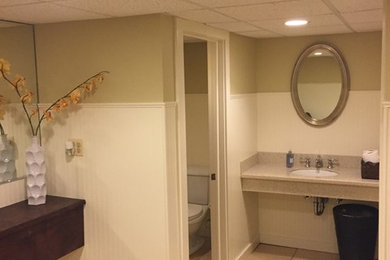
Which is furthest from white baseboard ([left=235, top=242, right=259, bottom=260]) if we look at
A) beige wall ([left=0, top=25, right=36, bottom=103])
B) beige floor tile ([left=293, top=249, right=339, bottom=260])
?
beige wall ([left=0, top=25, right=36, bottom=103])

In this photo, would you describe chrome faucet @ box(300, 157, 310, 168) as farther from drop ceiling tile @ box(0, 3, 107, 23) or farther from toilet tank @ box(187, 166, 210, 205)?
drop ceiling tile @ box(0, 3, 107, 23)

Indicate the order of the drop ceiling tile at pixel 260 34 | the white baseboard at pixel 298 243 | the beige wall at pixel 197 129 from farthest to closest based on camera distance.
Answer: the beige wall at pixel 197 129
the white baseboard at pixel 298 243
the drop ceiling tile at pixel 260 34

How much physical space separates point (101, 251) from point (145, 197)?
550 mm

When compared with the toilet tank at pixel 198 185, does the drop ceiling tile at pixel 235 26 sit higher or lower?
higher

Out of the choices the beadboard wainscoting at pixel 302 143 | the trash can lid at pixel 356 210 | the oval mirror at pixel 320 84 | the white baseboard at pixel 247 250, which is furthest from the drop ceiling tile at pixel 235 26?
the white baseboard at pixel 247 250

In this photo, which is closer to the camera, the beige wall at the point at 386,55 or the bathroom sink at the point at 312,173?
the beige wall at the point at 386,55

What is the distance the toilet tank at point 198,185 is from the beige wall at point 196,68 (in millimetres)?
777

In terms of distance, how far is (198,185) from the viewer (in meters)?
4.25

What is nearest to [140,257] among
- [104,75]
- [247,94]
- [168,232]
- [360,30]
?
[168,232]

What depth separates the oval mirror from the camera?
13.1 feet

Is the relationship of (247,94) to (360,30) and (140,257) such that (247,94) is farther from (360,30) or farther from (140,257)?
(140,257)

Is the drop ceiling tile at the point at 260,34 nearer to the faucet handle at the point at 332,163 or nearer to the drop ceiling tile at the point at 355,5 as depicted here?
the drop ceiling tile at the point at 355,5

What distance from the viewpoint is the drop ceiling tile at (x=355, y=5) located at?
2398 mm

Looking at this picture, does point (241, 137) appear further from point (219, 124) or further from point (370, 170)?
point (370, 170)
